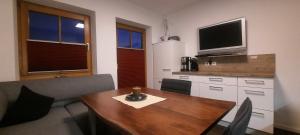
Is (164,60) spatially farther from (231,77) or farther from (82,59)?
(82,59)

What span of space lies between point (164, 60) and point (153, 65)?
40cm

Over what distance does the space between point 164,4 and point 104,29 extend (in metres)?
1.48

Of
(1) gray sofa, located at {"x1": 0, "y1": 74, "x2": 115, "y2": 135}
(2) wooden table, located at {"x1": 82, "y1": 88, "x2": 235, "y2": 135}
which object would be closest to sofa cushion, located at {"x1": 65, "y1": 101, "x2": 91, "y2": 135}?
(1) gray sofa, located at {"x1": 0, "y1": 74, "x2": 115, "y2": 135}

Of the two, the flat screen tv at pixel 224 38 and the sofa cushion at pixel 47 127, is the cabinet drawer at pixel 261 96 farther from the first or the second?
the sofa cushion at pixel 47 127

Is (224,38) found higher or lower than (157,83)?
higher

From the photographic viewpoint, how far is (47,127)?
1283 mm

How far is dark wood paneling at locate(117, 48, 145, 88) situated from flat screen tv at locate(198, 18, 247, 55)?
1428 mm

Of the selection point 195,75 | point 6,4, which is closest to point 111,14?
point 6,4

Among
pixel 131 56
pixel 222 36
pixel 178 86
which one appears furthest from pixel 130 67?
pixel 222 36

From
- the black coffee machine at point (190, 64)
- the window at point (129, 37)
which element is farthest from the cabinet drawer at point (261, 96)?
the window at point (129, 37)

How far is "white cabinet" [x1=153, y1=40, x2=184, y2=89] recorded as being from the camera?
3076 mm

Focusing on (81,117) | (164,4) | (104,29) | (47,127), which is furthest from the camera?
(164,4)

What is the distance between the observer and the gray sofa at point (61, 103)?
125cm

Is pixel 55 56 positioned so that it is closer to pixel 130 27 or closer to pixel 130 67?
pixel 130 67
